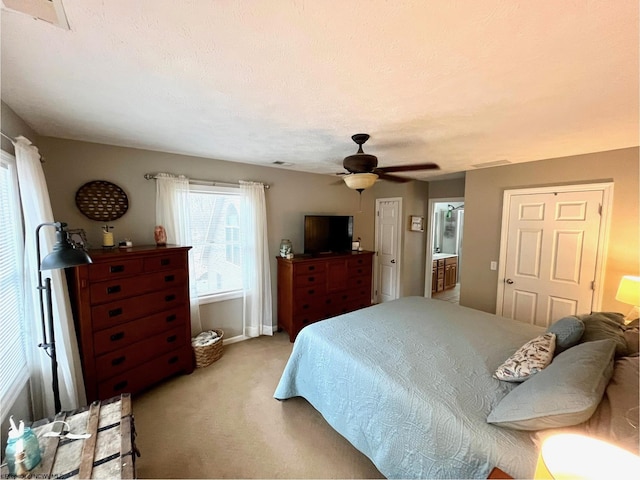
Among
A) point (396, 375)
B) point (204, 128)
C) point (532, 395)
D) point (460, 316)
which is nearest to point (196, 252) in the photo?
point (204, 128)

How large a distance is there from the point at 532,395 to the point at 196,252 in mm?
3295

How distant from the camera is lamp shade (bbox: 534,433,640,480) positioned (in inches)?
24.4

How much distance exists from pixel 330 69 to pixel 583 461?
5.35 ft

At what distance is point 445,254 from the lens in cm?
657

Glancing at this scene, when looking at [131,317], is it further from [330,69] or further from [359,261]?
[359,261]

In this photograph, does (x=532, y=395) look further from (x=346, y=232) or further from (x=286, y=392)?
(x=346, y=232)

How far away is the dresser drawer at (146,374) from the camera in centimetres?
215

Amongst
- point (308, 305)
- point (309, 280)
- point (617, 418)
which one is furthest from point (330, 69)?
point (308, 305)

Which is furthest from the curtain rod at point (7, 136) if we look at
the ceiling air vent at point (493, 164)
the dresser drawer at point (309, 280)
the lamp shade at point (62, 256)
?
the ceiling air vent at point (493, 164)

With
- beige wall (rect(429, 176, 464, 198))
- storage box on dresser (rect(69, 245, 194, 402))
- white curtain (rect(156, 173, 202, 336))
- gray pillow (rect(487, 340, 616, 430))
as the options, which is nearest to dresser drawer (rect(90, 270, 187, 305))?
storage box on dresser (rect(69, 245, 194, 402))

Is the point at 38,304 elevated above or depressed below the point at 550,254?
below

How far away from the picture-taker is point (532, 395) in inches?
47.5

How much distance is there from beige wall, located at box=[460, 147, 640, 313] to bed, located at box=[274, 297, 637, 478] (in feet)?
3.90

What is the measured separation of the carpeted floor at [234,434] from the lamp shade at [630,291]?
253 centimetres
